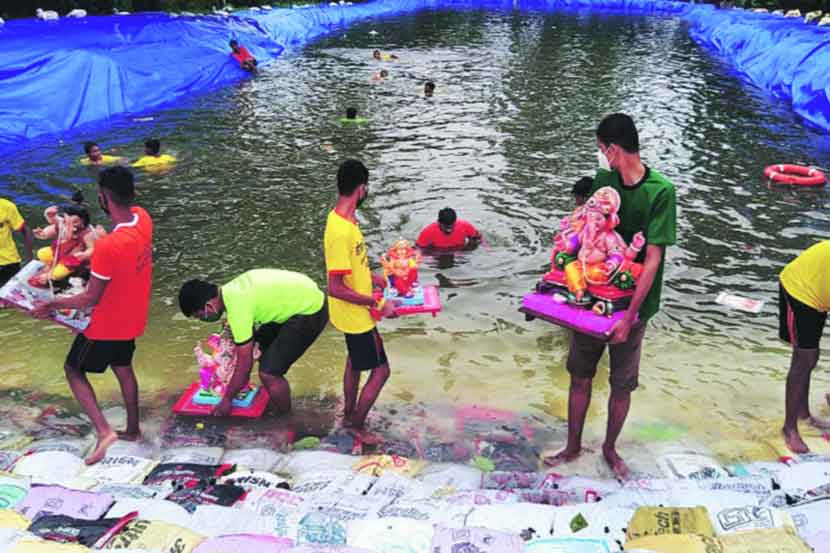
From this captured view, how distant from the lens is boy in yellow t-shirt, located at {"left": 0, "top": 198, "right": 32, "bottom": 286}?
21.0 ft

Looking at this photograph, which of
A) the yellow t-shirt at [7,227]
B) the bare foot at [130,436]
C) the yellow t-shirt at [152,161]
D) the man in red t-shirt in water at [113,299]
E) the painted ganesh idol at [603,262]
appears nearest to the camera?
the painted ganesh idol at [603,262]

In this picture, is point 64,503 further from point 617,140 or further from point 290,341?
point 617,140

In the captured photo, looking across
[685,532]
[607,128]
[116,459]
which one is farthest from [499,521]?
[116,459]

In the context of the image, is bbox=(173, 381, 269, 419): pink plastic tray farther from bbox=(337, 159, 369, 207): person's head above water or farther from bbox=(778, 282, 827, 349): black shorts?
bbox=(778, 282, 827, 349): black shorts

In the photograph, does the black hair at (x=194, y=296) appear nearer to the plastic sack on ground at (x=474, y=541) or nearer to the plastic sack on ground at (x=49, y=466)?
the plastic sack on ground at (x=49, y=466)

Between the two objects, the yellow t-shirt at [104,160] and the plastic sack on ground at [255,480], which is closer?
the plastic sack on ground at [255,480]

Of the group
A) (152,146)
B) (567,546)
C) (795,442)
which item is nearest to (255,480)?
(567,546)

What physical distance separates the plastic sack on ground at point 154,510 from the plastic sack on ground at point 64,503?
0.23 ft

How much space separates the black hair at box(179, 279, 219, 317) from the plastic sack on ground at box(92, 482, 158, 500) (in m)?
1.19

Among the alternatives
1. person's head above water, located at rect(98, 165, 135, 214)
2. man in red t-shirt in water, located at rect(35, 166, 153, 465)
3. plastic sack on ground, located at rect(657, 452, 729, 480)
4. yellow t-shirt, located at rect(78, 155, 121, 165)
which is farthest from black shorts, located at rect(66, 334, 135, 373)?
yellow t-shirt, located at rect(78, 155, 121, 165)

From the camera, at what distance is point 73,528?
354cm

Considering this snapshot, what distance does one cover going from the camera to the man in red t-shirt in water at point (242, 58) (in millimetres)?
23266

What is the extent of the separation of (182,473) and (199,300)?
117 cm

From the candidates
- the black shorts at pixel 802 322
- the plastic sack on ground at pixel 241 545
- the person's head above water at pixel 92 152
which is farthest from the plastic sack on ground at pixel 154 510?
the person's head above water at pixel 92 152
